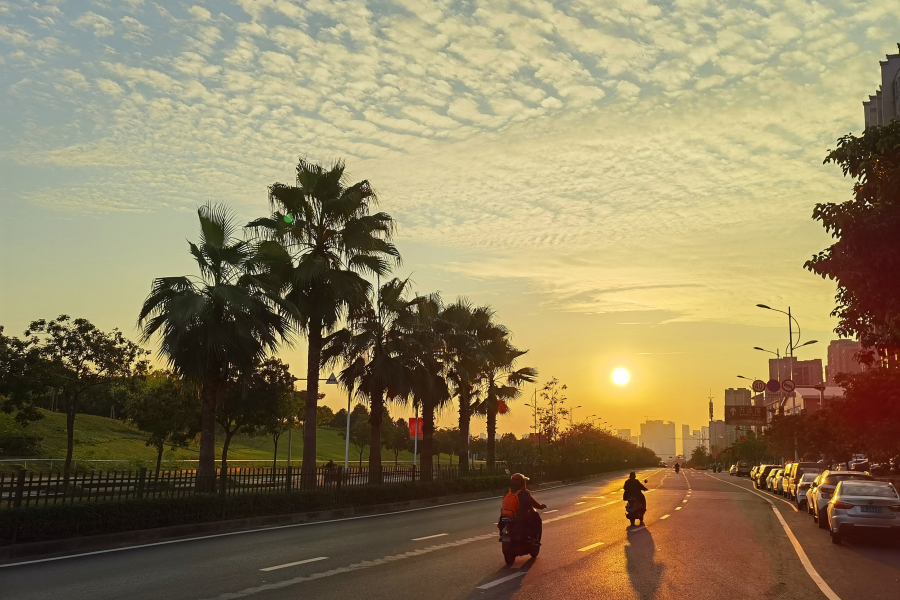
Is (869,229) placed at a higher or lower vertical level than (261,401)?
higher

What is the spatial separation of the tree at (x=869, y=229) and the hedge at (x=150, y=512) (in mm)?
14378

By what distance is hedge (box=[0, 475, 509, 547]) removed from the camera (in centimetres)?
1518

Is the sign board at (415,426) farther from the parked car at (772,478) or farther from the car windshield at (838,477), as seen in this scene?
the car windshield at (838,477)

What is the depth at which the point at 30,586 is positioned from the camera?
36.6ft

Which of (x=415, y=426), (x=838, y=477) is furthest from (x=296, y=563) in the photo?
(x=415, y=426)

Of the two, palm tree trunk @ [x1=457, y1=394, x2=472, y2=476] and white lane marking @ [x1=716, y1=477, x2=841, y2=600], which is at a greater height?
palm tree trunk @ [x1=457, y1=394, x2=472, y2=476]

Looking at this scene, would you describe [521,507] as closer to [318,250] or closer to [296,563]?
[296,563]

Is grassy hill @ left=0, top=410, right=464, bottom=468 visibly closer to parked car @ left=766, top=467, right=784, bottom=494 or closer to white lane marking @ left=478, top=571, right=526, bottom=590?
parked car @ left=766, top=467, right=784, bottom=494

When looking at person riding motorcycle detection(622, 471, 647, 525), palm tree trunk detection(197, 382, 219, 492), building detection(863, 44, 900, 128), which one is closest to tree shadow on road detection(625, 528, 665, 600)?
person riding motorcycle detection(622, 471, 647, 525)

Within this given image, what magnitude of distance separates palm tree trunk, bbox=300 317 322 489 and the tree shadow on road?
12366mm

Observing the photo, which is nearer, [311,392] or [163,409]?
[311,392]

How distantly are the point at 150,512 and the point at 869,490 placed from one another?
1645 centimetres

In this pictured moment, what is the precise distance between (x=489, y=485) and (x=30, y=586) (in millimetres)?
31602

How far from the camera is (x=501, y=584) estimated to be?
37.9 feet
